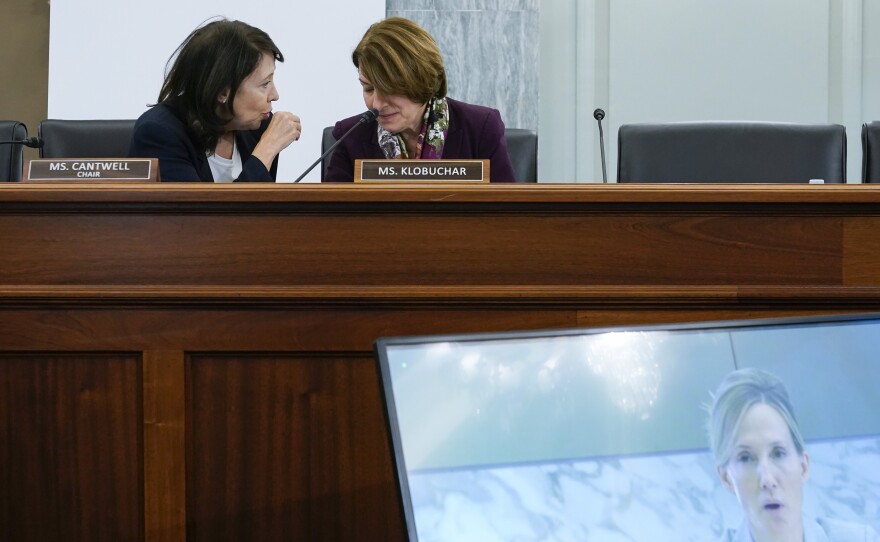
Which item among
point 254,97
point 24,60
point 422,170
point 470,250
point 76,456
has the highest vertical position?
point 24,60

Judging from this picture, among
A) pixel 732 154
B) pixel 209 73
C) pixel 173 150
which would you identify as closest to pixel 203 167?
pixel 173 150

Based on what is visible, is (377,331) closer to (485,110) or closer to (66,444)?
(66,444)

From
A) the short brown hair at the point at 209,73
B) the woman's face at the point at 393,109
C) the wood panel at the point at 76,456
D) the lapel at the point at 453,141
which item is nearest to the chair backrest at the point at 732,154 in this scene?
the lapel at the point at 453,141

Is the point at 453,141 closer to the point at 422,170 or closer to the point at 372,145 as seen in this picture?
the point at 372,145

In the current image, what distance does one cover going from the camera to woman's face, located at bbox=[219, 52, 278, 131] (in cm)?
212

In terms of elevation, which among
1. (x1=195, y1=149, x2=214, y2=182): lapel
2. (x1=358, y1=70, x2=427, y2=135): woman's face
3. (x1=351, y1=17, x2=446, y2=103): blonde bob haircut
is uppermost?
(x1=351, y1=17, x2=446, y2=103): blonde bob haircut

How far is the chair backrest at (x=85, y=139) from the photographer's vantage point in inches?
86.8

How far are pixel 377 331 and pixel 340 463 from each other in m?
0.17

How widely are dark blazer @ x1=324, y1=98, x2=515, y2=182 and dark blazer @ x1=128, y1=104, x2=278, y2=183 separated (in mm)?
174

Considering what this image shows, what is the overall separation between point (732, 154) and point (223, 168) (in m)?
1.13

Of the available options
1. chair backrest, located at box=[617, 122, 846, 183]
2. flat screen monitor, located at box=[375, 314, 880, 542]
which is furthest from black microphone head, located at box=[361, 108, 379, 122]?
flat screen monitor, located at box=[375, 314, 880, 542]

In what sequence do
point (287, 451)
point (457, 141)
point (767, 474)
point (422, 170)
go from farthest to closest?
point (457, 141) → point (422, 170) → point (287, 451) → point (767, 474)

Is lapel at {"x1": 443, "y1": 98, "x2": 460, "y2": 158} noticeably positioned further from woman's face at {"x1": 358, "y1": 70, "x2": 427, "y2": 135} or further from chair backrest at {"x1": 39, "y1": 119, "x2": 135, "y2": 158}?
chair backrest at {"x1": 39, "y1": 119, "x2": 135, "y2": 158}

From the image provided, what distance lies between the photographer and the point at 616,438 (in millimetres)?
856
